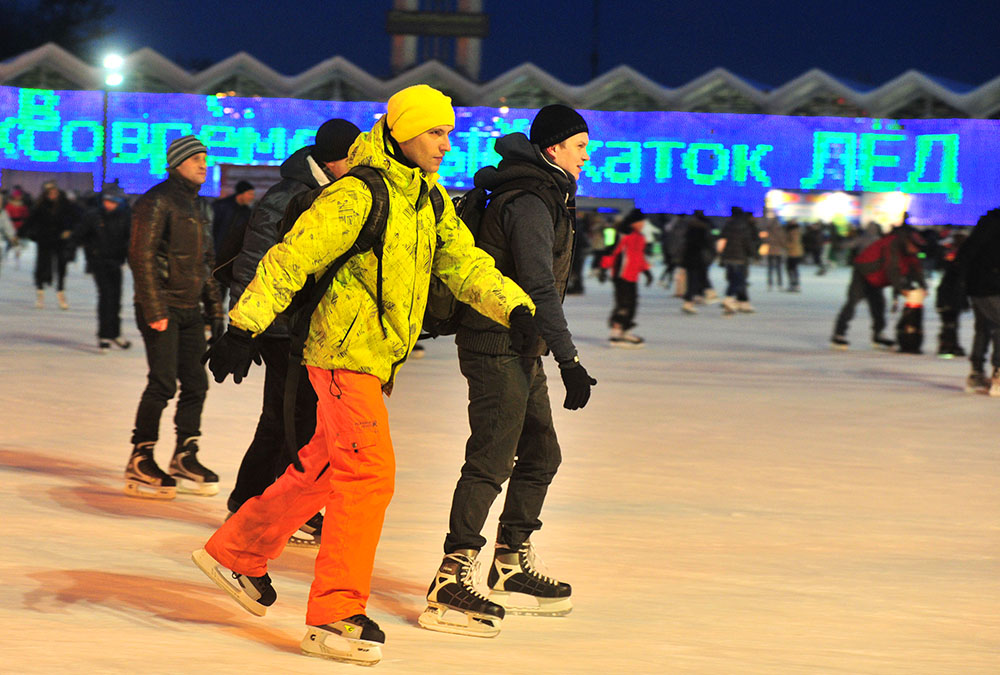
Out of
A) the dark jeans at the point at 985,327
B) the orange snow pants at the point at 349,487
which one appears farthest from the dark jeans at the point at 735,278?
the orange snow pants at the point at 349,487

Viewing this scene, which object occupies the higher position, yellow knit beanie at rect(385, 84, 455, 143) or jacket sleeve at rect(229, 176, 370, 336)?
yellow knit beanie at rect(385, 84, 455, 143)

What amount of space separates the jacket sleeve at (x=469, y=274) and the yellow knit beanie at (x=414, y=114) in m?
0.22

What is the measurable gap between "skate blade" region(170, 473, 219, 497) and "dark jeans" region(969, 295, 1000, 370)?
6580 millimetres

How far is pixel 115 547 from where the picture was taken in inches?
198

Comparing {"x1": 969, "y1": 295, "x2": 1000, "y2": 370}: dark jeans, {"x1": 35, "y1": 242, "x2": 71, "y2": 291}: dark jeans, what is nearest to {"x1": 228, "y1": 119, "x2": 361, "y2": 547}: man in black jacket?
{"x1": 969, "y1": 295, "x2": 1000, "y2": 370}: dark jeans

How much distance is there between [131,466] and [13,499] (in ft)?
1.66

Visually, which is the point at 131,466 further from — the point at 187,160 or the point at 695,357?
the point at 695,357

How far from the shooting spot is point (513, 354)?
13.8 ft

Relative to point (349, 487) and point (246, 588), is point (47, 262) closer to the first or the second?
point (246, 588)

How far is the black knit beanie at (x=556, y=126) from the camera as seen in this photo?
4.38 metres

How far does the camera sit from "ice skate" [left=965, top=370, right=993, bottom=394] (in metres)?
11.0

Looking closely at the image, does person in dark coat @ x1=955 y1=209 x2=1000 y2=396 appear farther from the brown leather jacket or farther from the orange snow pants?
the orange snow pants

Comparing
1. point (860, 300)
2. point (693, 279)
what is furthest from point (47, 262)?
point (860, 300)

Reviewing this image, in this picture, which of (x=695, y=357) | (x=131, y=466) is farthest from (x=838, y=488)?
(x=695, y=357)
